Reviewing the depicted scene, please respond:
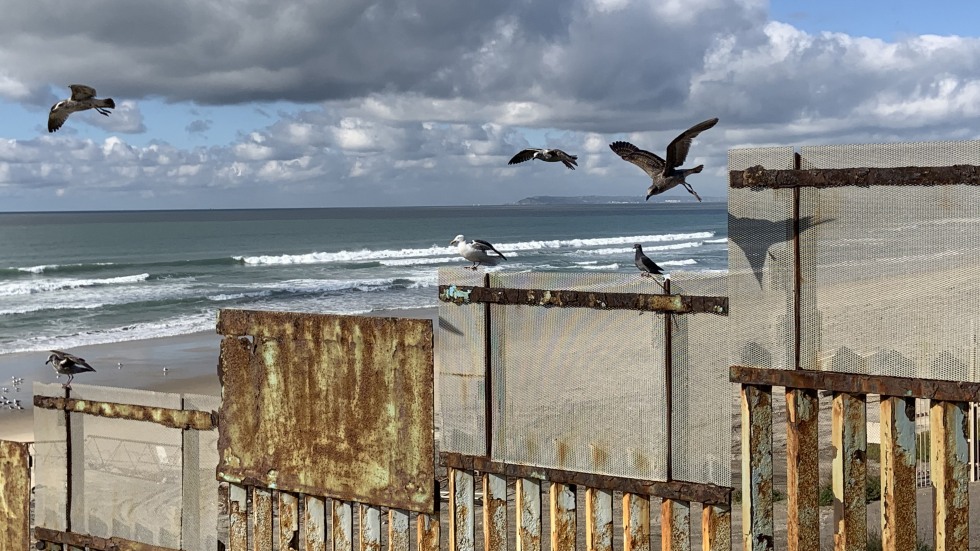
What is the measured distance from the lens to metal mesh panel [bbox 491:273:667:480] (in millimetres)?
4051

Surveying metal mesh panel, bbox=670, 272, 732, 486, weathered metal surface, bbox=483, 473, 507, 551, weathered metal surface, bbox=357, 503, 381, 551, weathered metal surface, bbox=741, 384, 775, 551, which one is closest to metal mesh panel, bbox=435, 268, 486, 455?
weathered metal surface, bbox=483, 473, 507, 551

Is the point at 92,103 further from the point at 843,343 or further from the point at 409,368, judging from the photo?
the point at 843,343

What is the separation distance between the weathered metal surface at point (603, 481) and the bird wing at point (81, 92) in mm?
9423

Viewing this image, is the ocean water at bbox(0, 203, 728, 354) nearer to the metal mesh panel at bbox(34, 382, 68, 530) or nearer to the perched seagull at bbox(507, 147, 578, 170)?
the perched seagull at bbox(507, 147, 578, 170)

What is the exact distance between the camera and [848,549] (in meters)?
3.92

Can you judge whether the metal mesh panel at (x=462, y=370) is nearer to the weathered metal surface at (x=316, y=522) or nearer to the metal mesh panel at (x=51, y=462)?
the weathered metal surface at (x=316, y=522)

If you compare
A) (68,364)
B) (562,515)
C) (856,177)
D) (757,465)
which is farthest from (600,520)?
(68,364)

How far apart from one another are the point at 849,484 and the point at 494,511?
1.46 meters

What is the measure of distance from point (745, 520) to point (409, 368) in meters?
1.51

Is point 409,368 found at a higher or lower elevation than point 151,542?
higher

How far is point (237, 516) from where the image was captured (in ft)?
16.1

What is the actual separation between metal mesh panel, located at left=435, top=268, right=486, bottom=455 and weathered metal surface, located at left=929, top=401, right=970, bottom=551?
1.78 meters

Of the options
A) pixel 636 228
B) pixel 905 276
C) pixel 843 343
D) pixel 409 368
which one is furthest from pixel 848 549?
pixel 636 228

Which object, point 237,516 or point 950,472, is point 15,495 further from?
point 950,472
